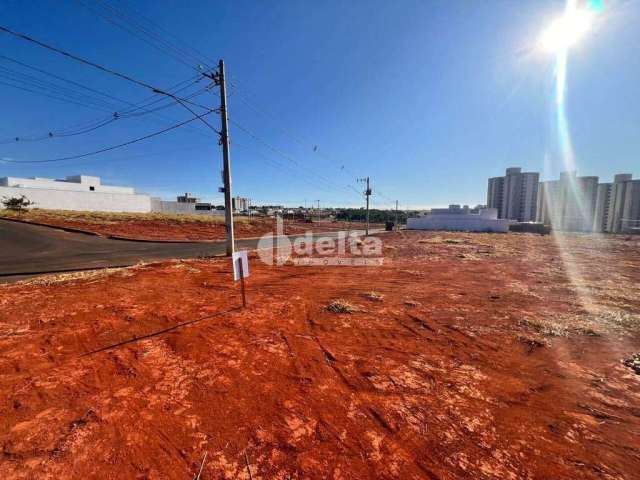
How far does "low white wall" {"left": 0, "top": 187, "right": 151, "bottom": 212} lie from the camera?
46438 mm

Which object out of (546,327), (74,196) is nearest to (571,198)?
(546,327)

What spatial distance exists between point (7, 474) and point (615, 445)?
18.7 ft

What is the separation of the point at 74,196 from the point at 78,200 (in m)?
0.92

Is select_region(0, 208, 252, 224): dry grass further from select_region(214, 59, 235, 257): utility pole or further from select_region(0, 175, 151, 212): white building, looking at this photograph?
select_region(214, 59, 235, 257): utility pole

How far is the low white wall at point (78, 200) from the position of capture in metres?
46.4

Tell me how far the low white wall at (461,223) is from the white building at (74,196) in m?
62.4

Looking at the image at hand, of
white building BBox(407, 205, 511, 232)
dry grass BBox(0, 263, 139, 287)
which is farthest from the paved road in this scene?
white building BBox(407, 205, 511, 232)

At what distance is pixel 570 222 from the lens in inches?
2458

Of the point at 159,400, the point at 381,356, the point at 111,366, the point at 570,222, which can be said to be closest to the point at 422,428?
A: the point at 381,356

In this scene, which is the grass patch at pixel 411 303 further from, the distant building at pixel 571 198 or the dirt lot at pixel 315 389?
the distant building at pixel 571 198

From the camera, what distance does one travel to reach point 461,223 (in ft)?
177

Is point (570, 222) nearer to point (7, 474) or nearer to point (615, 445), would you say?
point (615, 445)

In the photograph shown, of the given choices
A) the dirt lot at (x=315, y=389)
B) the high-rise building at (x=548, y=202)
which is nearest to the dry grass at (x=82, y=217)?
the dirt lot at (x=315, y=389)

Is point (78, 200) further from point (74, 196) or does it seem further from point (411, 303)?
point (411, 303)
